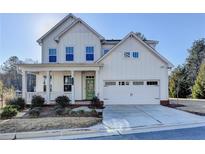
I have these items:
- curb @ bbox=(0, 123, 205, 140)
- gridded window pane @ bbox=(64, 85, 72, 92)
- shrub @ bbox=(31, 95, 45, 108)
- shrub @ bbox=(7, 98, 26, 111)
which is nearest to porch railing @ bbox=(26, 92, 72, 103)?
shrub @ bbox=(31, 95, 45, 108)

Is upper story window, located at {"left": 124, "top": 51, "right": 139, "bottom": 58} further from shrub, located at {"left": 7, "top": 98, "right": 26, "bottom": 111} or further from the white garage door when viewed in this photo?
shrub, located at {"left": 7, "top": 98, "right": 26, "bottom": 111}

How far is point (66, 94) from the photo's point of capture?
1928 centimetres

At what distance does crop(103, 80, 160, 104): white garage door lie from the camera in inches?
771

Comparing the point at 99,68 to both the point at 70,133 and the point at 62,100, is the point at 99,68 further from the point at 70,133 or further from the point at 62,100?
the point at 70,133

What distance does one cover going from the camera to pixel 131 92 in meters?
19.7

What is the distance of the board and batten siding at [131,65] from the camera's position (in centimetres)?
1955

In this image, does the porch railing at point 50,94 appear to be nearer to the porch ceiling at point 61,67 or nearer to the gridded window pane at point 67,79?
the gridded window pane at point 67,79

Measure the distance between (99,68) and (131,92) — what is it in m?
3.23

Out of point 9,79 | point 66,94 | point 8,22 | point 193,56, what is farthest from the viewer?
point 9,79

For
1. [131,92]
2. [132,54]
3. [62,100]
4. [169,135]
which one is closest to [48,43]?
[62,100]

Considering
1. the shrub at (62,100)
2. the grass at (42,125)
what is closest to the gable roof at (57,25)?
the shrub at (62,100)
